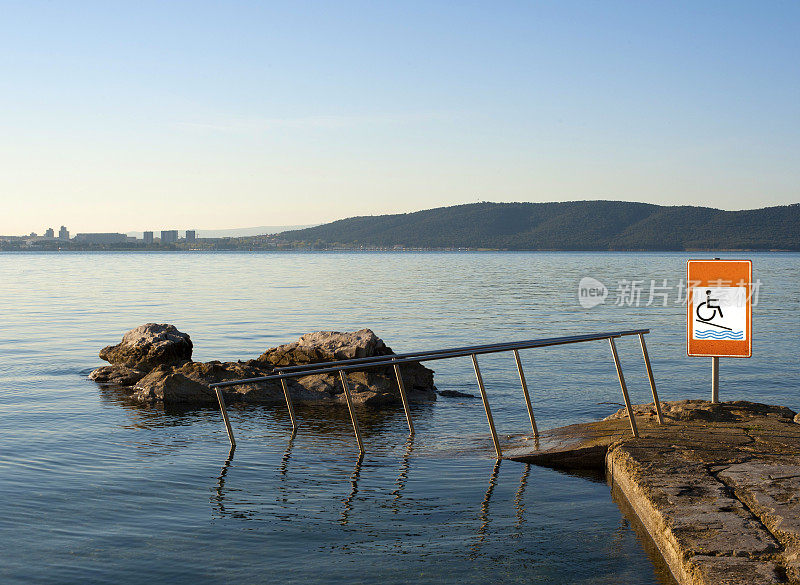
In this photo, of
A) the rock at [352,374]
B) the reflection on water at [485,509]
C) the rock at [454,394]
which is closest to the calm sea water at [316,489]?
the reflection on water at [485,509]

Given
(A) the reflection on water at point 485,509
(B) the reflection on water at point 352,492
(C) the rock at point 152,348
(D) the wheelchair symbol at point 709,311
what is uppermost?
(D) the wheelchair symbol at point 709,311

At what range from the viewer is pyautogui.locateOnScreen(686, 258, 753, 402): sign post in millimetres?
8023

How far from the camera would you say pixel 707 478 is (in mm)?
5852

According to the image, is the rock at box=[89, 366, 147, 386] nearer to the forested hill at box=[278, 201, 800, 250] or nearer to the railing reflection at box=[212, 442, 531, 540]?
the railing reflection at box=[212, 442, 531, 540]

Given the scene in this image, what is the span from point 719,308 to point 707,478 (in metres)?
2.76

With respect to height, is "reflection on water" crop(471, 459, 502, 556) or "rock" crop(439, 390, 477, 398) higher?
"reflection on water" crop(471, 459, 502, 556)

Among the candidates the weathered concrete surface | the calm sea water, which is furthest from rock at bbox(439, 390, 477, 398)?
the weathered concrete surface

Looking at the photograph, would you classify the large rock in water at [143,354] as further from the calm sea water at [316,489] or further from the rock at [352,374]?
the rock at [352,374]

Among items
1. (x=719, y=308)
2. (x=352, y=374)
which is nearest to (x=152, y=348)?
(x=352, y=374)

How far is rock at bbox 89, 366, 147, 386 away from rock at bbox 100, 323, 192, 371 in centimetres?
15

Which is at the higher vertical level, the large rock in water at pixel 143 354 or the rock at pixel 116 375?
the large rock in water at pixel 143 354

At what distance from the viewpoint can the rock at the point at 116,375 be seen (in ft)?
47.8

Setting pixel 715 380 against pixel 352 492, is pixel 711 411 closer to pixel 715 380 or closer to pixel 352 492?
pixel 715 380

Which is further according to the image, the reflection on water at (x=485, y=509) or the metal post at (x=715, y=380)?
the metal post at (x=715, y=380)
